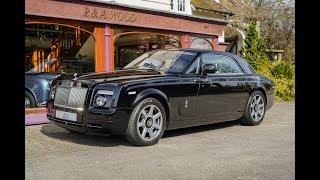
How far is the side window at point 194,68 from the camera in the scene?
260 inches

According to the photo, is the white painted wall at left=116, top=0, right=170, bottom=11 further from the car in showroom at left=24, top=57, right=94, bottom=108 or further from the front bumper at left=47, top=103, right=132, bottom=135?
the front bumper at left=47, top=103, right=132, bottom=135

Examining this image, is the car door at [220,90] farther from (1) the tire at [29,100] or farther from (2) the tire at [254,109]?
(1) the tire at [29,100]

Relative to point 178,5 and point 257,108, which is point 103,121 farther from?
point 178,5

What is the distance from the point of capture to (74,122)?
5621 mm

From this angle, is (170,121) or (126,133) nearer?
(126,133)

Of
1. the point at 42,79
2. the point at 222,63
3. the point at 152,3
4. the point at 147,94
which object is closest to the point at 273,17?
the point at 152,3

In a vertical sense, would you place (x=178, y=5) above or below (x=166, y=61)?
above

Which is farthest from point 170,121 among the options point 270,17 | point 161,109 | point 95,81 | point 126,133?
point 270,17

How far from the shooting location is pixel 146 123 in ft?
18.9

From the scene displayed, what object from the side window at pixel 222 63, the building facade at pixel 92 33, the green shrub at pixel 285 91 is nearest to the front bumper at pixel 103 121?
the side window at pixel 222 63

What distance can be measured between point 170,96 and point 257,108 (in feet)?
9.09

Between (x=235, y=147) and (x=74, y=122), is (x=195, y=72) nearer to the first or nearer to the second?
(x=235, y=147)
